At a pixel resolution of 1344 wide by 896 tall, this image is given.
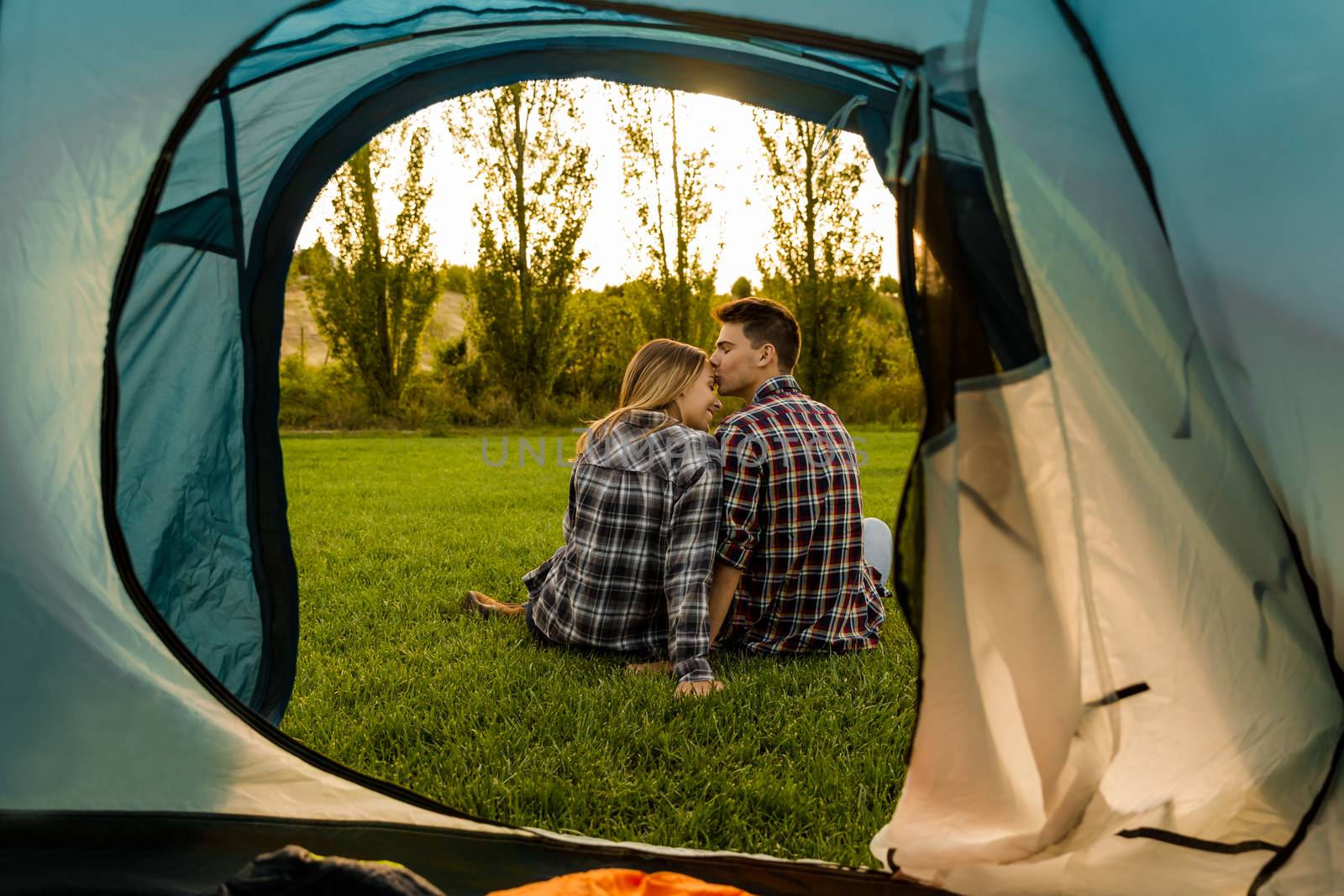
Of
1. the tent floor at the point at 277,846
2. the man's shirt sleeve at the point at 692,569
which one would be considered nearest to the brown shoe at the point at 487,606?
the man's shirt sleeve at the point at 692,569

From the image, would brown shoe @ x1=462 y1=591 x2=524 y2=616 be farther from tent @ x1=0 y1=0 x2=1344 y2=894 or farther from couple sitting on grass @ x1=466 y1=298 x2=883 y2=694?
tent @ x1=0 y1=0 x2=1344 y2=894

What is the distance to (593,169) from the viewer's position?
42.7 ft

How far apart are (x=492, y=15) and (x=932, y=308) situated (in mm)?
1271

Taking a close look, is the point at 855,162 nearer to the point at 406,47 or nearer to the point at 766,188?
the point at 766,188

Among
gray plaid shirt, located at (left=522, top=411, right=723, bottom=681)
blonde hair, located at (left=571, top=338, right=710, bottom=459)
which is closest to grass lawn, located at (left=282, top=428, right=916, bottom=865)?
gray plaid shirt, located at (left=522, top=411, right=723, bottom=681)

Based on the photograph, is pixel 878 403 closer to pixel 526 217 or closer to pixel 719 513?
pixel 526 217

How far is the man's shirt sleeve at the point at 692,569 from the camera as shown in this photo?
2.63m

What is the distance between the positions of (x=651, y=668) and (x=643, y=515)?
0.43 m

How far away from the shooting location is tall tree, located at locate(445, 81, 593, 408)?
505 inches

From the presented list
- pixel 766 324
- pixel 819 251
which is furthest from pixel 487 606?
pixel 819 251

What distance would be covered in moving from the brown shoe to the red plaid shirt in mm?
870

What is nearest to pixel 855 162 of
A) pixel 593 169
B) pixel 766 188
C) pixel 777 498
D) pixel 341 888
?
pixel 766 188

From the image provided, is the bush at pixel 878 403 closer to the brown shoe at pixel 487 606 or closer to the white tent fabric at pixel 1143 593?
the brown shoe at pixel 487 606

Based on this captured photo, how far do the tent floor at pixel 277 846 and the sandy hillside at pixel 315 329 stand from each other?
23.9ft
